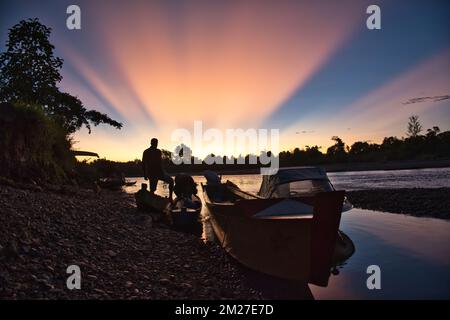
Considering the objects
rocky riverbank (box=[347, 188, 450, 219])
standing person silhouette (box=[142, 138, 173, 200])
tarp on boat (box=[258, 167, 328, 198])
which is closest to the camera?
tarp on boat (box=[258, 167, 328, 198])

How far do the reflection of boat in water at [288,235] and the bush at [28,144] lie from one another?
9.66 meters

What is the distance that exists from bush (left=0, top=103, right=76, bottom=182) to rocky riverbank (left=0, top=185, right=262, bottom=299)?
14.6ft

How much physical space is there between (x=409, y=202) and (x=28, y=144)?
69.0 ft

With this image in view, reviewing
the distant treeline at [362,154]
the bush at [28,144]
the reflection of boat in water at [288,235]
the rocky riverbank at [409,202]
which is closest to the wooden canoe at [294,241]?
the reflection of boat in water at [288,235]

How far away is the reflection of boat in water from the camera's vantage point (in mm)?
6660

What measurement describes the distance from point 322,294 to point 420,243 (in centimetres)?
582

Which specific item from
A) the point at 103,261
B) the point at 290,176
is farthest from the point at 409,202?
the point at 103,261

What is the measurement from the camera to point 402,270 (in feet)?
26.8

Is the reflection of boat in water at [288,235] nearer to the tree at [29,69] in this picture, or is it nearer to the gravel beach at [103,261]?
the gravel beach at [103,261]

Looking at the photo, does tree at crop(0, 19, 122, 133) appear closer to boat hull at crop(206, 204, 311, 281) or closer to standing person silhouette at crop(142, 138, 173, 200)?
standing person silhouette at crop(142, 138, 173, 200)

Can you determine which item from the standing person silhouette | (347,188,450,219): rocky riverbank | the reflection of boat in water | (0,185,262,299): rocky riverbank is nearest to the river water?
the reflection of boat in water

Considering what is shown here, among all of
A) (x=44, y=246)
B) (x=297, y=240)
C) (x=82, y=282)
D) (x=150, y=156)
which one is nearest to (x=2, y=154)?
(x=150, y=156)

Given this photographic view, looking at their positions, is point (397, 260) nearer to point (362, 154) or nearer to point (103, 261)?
point (103, 261)
